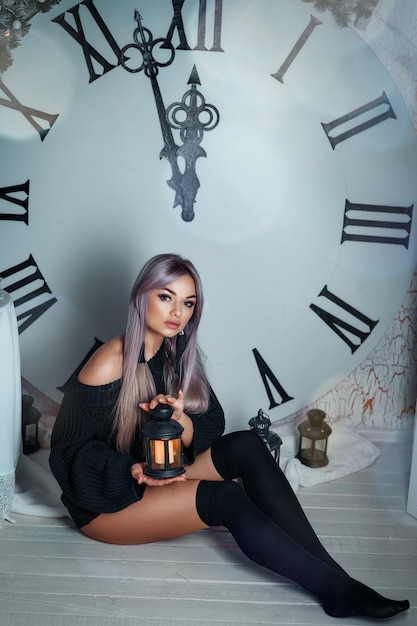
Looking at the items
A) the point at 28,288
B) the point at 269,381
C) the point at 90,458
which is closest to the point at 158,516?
the point at 90,458

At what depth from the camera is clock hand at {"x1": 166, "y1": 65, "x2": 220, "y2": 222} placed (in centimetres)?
278

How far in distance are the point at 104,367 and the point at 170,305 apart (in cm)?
25

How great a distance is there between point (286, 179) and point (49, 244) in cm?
88

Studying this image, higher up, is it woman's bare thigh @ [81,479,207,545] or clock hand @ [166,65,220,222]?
clock hand @ [166,65,220,222]

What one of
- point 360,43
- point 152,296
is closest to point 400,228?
point 360,43

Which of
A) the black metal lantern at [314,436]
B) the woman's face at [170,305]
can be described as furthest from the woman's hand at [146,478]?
the black metal lantern at [314,436]

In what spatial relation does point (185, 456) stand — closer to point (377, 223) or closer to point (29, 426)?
point (29, 426)

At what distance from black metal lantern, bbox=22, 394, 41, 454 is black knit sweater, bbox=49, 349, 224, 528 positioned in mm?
655

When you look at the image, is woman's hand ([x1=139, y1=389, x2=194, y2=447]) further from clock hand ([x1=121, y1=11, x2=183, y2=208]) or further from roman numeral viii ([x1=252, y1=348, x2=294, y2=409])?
clock hand ([x1=121, y1=11, x2=183, y2=208])

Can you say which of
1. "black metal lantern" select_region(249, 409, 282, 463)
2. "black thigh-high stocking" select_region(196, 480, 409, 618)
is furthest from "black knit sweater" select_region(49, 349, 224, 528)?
"black metal lantern" select_region(249, 409, 282, 463)

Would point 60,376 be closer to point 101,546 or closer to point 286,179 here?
point 101,546

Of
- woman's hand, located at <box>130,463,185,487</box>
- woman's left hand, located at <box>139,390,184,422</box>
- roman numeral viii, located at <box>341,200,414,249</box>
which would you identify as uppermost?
roman numeral viii, located at <box>341,200,414,249</box>

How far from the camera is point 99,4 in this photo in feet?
8.91

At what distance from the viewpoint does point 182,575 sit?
211 cm
